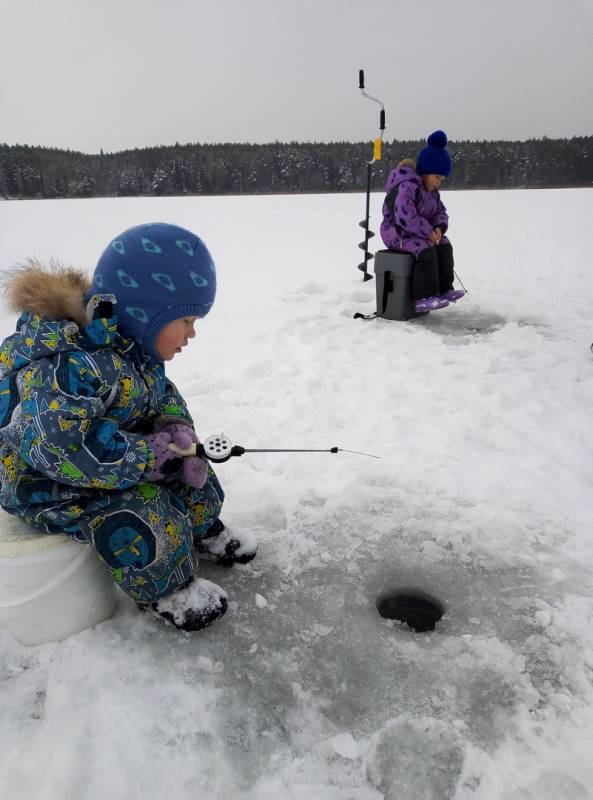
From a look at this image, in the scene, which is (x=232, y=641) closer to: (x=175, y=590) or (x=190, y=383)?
(x=175, y=590)

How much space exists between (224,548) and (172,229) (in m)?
1.21

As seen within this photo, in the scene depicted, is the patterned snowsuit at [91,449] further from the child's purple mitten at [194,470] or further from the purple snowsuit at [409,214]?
the purple snowsuit at [409,214]

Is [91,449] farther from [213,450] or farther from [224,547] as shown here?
[224,547]

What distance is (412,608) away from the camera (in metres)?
1.98

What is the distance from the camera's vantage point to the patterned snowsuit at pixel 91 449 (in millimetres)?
1464

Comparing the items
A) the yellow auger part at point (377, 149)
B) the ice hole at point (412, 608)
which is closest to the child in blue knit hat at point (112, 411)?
the ice hole at point (412, 608)

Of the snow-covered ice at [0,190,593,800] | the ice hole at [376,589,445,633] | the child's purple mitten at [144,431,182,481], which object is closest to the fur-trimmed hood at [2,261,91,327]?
the child's purple mitten at [144,431,182,481]

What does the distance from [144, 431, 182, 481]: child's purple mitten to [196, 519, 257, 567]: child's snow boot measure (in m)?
0.50

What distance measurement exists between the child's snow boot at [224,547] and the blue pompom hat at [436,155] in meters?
4.27

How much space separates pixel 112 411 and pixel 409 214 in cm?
423

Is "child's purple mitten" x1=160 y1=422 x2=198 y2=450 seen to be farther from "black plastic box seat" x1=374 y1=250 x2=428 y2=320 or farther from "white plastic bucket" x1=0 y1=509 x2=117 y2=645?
"black plastic box seat" x1=374 y1=250 x2=428 y2=320

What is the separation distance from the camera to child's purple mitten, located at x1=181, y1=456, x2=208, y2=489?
1749 mm

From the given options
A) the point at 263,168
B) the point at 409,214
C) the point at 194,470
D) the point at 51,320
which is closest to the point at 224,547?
the point at 194,470

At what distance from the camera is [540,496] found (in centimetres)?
253
